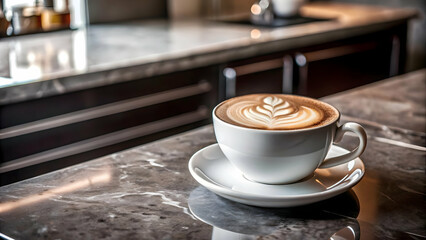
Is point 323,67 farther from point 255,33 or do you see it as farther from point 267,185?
point 267,185

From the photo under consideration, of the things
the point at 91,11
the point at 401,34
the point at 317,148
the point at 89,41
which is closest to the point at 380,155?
the point at 317,148

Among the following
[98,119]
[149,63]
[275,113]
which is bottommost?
[98,119]

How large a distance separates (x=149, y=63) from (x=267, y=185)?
1.13 meters

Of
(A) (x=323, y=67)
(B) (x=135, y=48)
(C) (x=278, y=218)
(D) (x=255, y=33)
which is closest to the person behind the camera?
(C) (x=278, y=218)

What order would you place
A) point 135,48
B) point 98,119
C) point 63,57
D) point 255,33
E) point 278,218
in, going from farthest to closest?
1. point 255,33
2. point 135,48
3. point 63,57
4. point 98,119
5. point 278,218

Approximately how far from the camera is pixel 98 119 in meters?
1.75

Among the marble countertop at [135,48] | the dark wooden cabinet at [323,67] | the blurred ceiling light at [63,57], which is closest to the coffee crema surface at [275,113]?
the marble countertop at [135,48]

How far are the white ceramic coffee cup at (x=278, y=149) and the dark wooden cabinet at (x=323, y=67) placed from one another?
136 cm

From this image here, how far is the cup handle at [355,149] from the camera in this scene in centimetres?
75

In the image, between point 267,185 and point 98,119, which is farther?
point 98,119

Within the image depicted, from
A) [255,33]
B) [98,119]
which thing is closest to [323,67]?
[255,33]

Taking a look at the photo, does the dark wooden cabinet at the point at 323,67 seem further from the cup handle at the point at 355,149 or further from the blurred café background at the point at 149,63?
the cup handle at the point at 355,149

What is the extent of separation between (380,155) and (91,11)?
6.08ft

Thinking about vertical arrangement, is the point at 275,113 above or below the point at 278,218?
above
